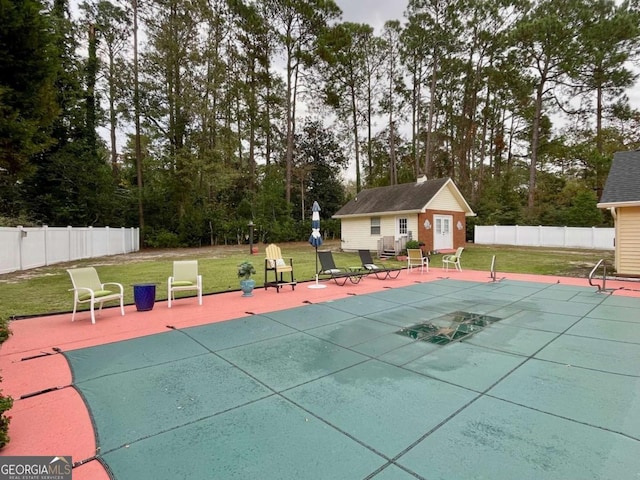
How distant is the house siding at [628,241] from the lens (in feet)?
32.5

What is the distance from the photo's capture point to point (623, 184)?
34.3 feet

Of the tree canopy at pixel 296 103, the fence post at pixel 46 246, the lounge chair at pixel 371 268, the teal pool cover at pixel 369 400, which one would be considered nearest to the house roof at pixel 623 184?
the teal pool cover at pixel 369 400

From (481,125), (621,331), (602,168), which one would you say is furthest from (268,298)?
(481,125)

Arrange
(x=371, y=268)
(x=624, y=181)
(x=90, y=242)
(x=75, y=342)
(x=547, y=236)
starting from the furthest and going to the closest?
(x=547, y=236) < (x=90, y=242) < (x=624, y=181) < (x=371, y=268) < (x=75, y=342)

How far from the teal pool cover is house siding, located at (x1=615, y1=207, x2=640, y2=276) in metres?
6.33

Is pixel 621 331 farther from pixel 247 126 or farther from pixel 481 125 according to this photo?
pixel 481 125

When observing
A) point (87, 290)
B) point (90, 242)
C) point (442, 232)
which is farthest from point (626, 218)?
point (90, 242)

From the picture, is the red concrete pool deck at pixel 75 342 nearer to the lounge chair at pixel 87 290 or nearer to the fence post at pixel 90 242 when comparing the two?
the lounge chair at pixel 87 290

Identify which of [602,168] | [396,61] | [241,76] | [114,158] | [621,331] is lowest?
[621,331]

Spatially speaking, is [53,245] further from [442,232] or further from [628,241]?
[628,241]

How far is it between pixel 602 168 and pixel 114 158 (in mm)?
36386

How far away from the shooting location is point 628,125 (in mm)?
23266

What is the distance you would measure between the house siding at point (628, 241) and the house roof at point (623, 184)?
0.47m

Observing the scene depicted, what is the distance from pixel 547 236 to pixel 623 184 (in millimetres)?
14053
